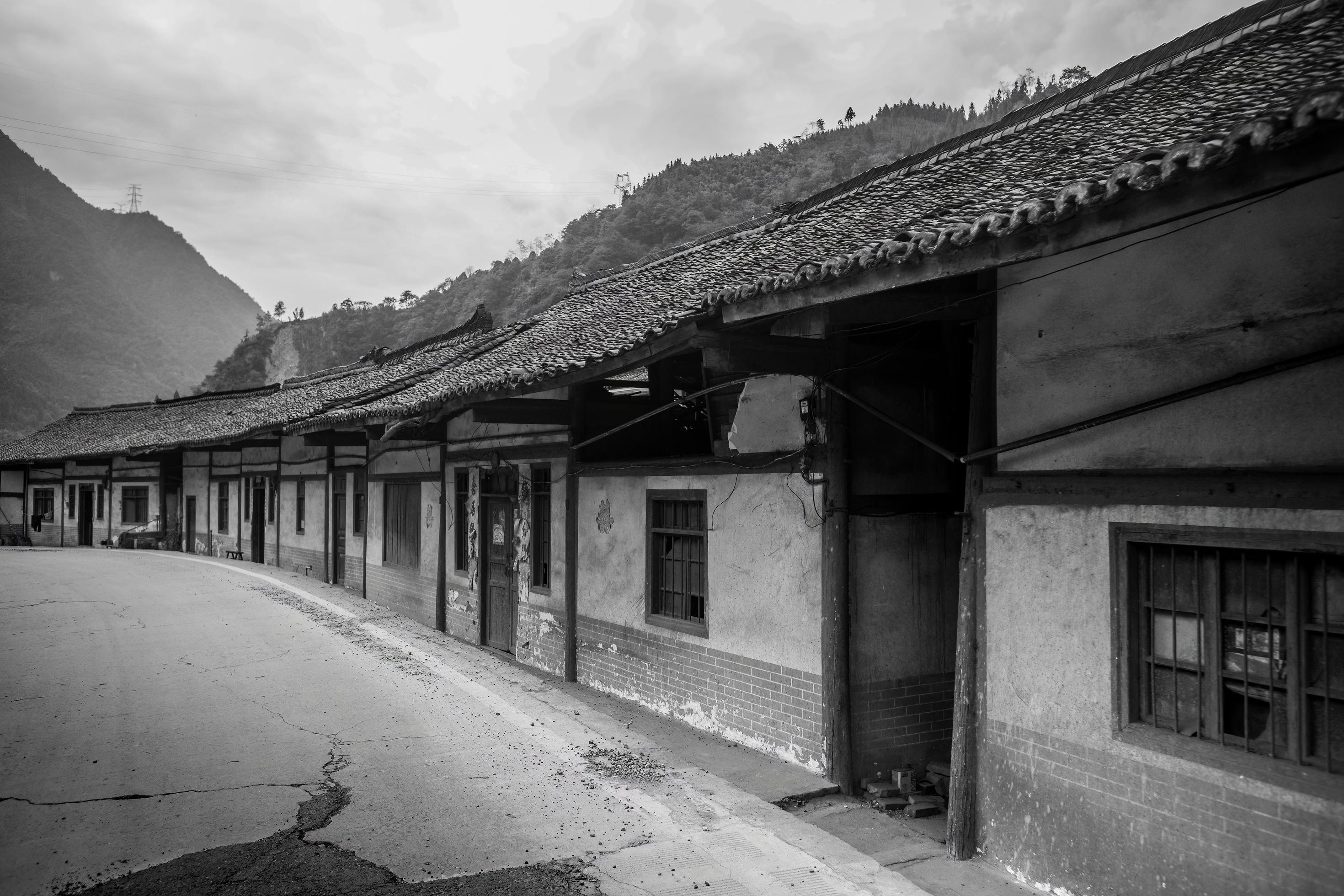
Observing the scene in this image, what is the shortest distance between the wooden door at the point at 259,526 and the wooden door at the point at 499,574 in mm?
13852

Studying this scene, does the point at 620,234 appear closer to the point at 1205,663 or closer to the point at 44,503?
the point at 44,503

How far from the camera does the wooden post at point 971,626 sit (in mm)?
5012

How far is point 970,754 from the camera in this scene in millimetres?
5027

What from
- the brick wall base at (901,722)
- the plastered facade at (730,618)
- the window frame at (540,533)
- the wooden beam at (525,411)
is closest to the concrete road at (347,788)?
the plastered facade at (730,618)

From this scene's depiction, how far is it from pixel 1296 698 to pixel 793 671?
3425mm

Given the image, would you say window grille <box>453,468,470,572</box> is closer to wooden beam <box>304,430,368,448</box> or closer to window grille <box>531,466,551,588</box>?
window grille <box>531,466,551,588</box>

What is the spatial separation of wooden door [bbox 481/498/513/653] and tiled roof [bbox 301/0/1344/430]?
2.06m

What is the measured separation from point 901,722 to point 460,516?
786 centimetres

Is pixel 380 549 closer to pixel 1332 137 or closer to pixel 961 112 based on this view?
pixel 1332 137

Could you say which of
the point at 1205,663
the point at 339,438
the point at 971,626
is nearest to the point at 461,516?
the point at 339,438

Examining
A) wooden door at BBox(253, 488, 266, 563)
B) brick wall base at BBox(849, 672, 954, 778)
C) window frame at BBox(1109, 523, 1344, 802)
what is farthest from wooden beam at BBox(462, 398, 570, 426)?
wooden door at BBox(253, 488, 266, 563)

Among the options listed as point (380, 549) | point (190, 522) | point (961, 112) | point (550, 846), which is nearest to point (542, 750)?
point (550, 846)

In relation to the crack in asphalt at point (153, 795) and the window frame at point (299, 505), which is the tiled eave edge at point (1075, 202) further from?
the window frame at point (299, 505)

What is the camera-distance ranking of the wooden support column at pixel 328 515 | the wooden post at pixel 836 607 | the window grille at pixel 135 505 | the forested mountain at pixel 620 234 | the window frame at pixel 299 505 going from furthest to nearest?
the forested mountain at pixel 620 234, the window grille at pixel 135 505, the window frame at pixel 299 505, the wooden support column at pixel 328 515, the wooden post at pixel 836 607
